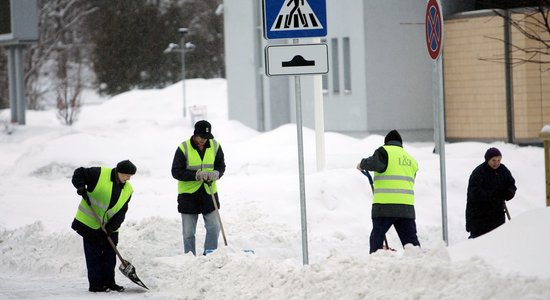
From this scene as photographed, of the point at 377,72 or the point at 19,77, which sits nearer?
the point at 377,72

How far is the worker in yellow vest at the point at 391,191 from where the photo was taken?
11680mm

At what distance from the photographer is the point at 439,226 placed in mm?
15656

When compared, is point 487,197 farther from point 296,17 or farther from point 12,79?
point 12,79

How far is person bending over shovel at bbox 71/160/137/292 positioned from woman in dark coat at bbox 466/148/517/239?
3.66 m

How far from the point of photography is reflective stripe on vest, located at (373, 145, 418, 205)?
11.7 meters

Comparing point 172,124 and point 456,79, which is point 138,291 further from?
point 172,124

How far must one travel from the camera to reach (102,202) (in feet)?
36.1

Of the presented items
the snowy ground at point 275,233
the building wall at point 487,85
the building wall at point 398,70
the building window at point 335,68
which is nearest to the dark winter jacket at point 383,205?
the snowy ground at point 275,233

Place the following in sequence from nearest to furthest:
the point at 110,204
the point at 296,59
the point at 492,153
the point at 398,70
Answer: the point at 296,59 → the point at 110,204 → the point at 492,153 → the point at 398,70

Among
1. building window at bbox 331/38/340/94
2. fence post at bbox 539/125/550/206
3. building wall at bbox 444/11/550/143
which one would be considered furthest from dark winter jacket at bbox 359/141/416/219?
building window at bbox 331/38/340/94

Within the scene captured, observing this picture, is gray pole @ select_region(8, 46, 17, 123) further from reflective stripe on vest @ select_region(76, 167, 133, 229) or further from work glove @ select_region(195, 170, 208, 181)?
reflective stripe on vest @ select_region(76, 167, 133, 229)

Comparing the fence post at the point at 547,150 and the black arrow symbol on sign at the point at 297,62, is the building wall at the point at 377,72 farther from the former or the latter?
the black arrow symbol on sign at the point at 297,62

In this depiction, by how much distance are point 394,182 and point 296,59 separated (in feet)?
7.44

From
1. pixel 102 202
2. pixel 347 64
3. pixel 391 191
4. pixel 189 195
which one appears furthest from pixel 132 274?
pixel 347 64
